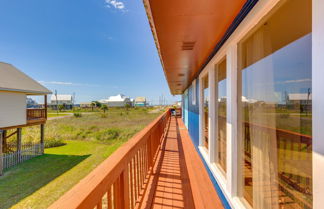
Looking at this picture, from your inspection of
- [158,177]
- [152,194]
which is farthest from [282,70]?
[158,177]

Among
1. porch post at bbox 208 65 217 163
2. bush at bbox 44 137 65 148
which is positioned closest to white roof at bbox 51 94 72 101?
bush at bbox 44 137 65 148

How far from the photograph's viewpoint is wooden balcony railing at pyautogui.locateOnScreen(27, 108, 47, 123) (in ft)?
36.9

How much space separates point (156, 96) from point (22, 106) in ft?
239

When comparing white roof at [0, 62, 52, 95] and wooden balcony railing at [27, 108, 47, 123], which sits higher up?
white roof at [0, 62, 52, 95]

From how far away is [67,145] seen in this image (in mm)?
13711

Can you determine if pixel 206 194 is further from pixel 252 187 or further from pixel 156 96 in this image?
pixel 156 96

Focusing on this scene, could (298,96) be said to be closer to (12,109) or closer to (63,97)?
(12,109)

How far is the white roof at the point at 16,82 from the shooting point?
9.25 m

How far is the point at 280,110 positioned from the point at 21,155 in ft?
47.3

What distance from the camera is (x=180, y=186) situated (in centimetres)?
242

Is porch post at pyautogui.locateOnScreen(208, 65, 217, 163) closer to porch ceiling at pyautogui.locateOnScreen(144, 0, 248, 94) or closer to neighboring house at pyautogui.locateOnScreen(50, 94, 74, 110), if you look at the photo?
porch ceiling at pyautogui.locateOnScreen(144, 0, 248, 94)

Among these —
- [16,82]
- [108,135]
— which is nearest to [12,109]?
[16,82]

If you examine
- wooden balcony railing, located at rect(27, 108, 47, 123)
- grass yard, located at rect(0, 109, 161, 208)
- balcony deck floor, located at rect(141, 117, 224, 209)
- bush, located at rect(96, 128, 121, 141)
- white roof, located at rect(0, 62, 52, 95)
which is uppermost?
white roof, located at rect(0, 62, 52, 95)

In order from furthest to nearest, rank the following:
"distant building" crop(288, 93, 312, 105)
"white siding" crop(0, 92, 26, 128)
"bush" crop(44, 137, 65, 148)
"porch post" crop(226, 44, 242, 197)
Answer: "bush" crop(44, 137, 65, 148) < "white siding" crop(0, 92, 26, 128) < "porch post" crop(226, 44, 242, 197) < "distant building" crop(288, 93, 312, 105)
